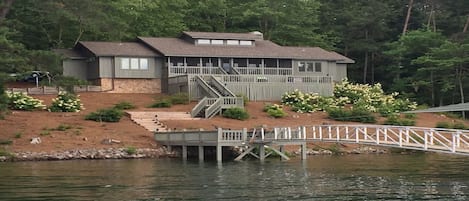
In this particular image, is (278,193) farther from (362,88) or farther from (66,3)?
(362,88)

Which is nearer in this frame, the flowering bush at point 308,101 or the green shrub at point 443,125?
the green shrub at point 443,125

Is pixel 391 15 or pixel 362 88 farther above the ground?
pixel 391 15

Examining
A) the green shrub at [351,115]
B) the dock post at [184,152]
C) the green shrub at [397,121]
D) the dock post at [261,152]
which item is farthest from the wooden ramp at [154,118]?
the green shrub at [397,121]

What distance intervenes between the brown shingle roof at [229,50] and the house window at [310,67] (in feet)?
2.26

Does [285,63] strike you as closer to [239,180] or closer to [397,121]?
[397,121]

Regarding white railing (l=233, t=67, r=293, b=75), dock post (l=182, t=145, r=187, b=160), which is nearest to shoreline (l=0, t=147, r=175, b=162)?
dock post (l=182, t=145, r=187, b=160)

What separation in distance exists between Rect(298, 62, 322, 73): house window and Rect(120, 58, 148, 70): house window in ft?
46.6

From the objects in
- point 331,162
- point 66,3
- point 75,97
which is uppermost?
point 66,3

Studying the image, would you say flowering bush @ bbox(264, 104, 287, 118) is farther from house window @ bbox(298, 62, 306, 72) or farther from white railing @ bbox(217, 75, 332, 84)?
house window @ bbox(298, 62, 306, 72)

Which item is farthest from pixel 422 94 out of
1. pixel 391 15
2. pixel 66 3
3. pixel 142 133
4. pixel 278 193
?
pixel 278 193

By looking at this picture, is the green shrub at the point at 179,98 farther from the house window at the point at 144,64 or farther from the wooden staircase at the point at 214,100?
the house window at the point at 144,64

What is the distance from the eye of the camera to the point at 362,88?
6581cm

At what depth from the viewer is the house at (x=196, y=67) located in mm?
60938

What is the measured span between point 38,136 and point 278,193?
23.2 m
